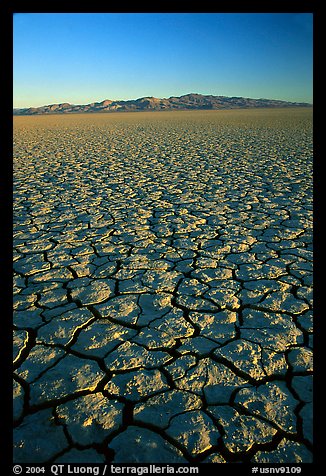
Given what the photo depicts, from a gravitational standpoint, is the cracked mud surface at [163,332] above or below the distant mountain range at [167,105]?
below

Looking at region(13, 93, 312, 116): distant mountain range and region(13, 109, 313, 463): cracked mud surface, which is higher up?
region(13, 93, 312, 116): distant mountain range

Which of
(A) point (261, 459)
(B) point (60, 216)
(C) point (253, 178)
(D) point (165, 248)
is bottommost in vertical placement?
(A) point (261, 459)

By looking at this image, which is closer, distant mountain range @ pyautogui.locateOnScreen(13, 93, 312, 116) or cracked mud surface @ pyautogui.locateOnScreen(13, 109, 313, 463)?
cracked mud surface @ pyautogui.locateOnScreen(13, 109, 313, 463)

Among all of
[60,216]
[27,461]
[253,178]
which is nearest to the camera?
[27,461]

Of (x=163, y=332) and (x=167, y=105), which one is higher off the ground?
(x=167, y=105)

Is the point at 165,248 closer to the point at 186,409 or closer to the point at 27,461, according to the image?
the point at 186,409

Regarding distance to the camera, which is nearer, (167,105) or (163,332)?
(163,332)

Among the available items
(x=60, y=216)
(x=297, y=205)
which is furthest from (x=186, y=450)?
(x=297, y=205)

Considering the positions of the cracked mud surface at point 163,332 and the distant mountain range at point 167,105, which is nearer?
the cracked mud surface at point 163,332
